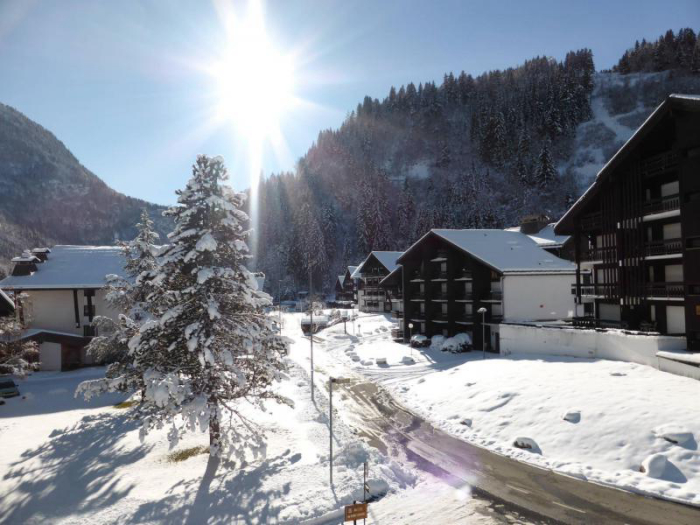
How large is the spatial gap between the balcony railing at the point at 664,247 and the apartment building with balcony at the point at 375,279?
4886 centimetres

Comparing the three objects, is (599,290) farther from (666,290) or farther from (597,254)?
(666,290)

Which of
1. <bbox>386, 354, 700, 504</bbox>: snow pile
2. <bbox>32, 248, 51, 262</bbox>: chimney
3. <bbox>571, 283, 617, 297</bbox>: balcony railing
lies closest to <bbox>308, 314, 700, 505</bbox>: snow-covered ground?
<bbox>386, 354, 700, 504</bbox>: snow pile

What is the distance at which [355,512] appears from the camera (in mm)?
9828

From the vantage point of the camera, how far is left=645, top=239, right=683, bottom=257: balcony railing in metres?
23.9

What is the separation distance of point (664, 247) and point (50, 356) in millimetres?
53402

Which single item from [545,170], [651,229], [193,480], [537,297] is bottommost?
[193,480]

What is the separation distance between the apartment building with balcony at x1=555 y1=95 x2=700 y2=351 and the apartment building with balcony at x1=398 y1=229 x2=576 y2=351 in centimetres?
615

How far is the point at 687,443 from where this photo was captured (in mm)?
14133

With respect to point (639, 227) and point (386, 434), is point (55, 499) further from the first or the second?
point (639, 227)

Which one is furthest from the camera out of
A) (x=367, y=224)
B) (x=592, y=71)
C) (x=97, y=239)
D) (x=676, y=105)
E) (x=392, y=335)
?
(x=97, y=239)

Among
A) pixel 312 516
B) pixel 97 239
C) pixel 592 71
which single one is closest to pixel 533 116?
pixel 592 71

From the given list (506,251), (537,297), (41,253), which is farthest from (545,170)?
(41,253)

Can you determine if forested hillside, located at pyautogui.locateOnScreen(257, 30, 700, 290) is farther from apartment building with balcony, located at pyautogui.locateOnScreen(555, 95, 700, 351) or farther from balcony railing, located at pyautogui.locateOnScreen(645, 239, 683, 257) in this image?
balcony railing, located at pyautogui.locateOnScreen(645, 239, 683, 257)

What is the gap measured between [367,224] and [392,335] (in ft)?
234
